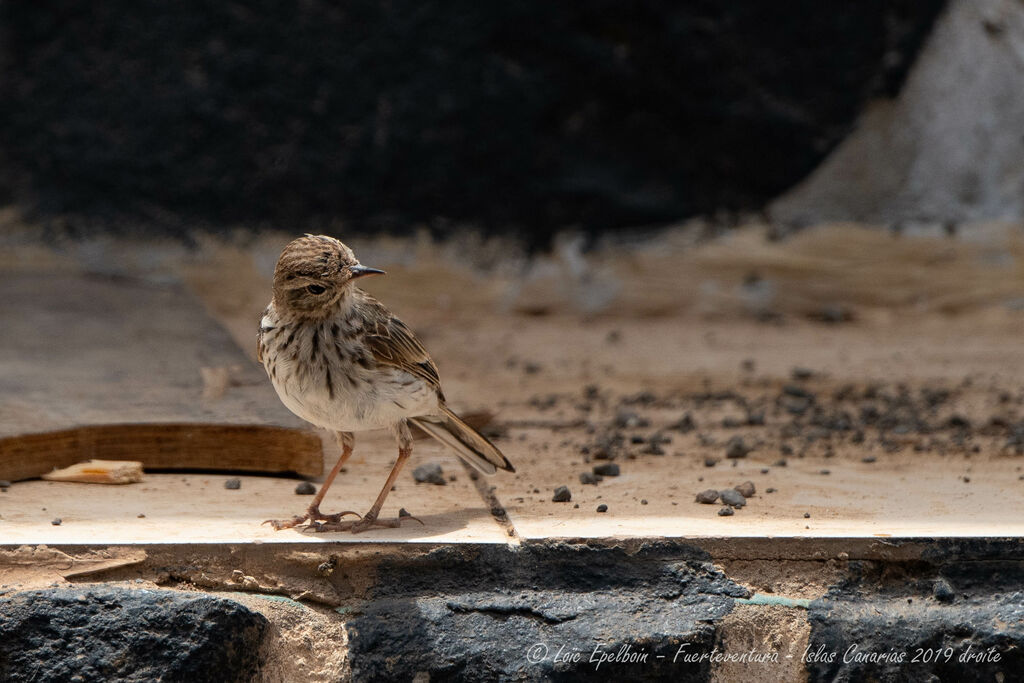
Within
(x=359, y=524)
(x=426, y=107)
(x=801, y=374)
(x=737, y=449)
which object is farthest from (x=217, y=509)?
(x=426, y=107)

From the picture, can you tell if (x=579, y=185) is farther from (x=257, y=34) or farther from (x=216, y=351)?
(x=216, y=351)

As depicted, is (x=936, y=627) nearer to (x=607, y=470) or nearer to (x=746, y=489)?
(x=746, y=489)

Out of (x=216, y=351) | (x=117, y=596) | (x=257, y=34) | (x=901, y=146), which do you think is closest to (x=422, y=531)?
(x=117, y=596)

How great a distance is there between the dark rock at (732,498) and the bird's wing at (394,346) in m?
0.88

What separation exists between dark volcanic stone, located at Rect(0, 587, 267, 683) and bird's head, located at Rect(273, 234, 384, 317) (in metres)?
0.85

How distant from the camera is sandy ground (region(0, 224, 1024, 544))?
3.19m

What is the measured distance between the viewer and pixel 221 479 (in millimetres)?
3844

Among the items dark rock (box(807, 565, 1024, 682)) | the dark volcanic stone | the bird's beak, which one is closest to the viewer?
the dark volcanic stone

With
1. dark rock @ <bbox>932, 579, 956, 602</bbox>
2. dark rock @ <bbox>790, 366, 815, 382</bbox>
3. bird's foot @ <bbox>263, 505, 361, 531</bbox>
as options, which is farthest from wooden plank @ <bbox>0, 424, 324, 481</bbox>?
dark rock @ <bbox>790, 366, 815, 382</bbox>

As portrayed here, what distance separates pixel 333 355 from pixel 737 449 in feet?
5.65

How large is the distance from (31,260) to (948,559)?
5.41 meters

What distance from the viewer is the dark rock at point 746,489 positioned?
350cm

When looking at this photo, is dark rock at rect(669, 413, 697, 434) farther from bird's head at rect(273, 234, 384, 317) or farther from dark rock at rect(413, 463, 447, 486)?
bird's head at rect(273, 234, 384, 317)

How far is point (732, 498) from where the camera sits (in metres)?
3.37
